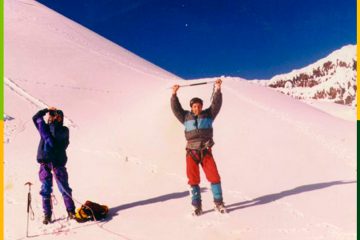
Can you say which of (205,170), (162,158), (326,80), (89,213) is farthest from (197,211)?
(326,80)

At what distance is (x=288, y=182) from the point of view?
10.3 meters

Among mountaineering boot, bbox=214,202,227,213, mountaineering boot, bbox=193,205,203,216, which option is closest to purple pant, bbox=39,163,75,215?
mountaineering boot, bbox=193,205,203,216

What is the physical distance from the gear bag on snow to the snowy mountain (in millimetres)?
62635

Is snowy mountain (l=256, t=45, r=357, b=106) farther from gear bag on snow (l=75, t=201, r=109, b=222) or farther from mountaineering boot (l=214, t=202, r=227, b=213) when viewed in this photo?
gear bag on snow (l=75, t=201, r=109, b=222)

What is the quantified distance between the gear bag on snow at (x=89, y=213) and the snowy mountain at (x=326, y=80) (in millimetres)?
62635

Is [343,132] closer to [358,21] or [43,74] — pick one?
[358,21]

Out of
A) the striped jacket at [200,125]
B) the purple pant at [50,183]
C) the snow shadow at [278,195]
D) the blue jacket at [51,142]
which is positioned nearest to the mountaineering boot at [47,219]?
the purple pant at [50,183]

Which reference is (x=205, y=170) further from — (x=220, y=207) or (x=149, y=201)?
(x=149, y=201)

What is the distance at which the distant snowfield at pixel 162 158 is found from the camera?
24.1ft

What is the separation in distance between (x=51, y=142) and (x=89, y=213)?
1.36 meters

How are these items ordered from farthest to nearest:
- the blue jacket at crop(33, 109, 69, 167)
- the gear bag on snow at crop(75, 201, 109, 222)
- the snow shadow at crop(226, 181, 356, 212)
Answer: the snow shadow at crop(226, 181, 356, 212), the blue jacket at crop(33, 109, 69, 167), the gear bag on snow at crop(75, 201, 109, 222)

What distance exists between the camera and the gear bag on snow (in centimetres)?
751

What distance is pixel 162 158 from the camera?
1204 centimetres

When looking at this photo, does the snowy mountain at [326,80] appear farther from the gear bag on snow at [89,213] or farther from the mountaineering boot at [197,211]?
the gear bag on snow at [89,213]
